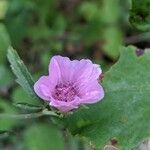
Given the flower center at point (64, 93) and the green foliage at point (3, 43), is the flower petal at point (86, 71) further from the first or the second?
the green foliage at point (3, 43)

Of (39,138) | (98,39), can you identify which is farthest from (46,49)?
(39,138)

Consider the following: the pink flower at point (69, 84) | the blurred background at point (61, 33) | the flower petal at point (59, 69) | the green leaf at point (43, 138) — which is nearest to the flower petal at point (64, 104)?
the pink flower at point (69, 84)

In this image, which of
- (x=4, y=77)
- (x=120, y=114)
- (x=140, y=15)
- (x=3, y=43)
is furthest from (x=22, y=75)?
(x=4, y=77)

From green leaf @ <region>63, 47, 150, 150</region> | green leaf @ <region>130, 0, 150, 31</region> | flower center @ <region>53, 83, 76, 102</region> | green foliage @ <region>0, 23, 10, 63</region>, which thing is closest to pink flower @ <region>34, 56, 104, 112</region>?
flower center @ <region>53, 83, 76, 102</region>

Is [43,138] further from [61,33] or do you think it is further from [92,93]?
[92,93]

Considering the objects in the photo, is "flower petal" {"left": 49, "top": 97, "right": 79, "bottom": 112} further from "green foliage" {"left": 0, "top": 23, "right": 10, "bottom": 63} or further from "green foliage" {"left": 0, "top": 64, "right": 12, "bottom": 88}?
"green foliage" {"left": 0, "top": 64, "right": 12, "bottom": 88}

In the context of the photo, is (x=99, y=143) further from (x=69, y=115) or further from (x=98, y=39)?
(x=98, y=39)
